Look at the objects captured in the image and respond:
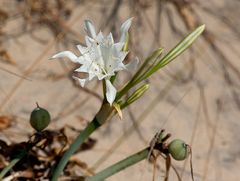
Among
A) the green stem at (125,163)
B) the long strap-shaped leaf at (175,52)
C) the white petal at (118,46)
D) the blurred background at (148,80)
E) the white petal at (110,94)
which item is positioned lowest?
the green stem at (125,163)

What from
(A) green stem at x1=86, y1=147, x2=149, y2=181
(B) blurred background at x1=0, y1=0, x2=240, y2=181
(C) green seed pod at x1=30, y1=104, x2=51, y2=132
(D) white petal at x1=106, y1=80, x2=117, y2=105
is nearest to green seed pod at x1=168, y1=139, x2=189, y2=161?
(A) green stem at x1=86, y1=147, x2=149, y2=181

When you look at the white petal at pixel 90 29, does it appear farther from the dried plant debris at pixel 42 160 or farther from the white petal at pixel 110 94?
the dried plant debris at pixel 42 160

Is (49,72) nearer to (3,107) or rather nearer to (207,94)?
(3,107)

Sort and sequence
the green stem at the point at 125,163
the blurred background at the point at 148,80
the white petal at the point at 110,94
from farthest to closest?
the blurred background at the point at 148,80
the green stem at the point at 125,163
the white petal at the point at 110,94

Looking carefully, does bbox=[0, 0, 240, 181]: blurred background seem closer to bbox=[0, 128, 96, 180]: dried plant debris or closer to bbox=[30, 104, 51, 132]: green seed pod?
bbox=[0, 128, 96, 180]: dried plant debris

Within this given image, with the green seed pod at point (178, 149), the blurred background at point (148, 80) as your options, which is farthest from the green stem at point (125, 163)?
the blurred background at point (148, 80)

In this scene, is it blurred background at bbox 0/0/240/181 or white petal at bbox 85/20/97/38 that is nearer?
white petal at bbox 85/20/97/38

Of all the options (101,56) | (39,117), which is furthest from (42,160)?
(101,56)
